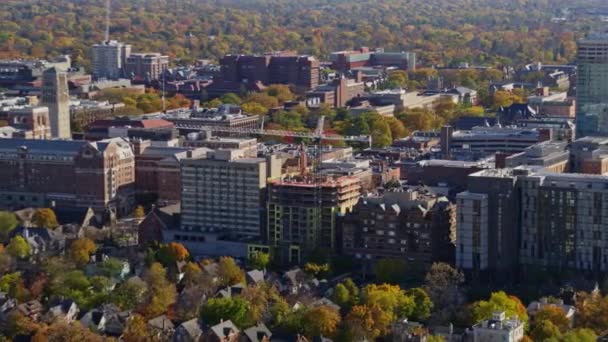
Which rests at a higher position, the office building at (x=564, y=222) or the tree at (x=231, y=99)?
the tree at (x=231, y=99)

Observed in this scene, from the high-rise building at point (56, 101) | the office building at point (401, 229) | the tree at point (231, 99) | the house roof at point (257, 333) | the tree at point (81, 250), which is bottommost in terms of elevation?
the house roof at point (257, 333)

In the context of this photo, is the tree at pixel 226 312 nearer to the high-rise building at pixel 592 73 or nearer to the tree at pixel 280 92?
the high-rise building at pixel 592 73

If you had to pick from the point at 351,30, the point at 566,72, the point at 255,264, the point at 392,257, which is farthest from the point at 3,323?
the point at 351,30

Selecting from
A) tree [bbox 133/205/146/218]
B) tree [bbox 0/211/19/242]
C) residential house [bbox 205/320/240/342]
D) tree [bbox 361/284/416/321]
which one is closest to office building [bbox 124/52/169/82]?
tree [bbox 133/205/146/218]

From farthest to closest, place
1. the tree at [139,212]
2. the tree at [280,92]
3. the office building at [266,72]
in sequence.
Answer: the office building at [266,72]
the tree at [280,92]
the tree at [139,212]

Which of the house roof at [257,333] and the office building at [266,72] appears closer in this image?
the house roof at [257,333]

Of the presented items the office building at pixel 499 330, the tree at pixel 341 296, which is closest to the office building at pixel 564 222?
the tree at pixel 341 296

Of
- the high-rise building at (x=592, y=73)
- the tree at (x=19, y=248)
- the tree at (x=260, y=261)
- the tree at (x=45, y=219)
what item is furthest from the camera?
the high-rise building at (x=592, y=73)
